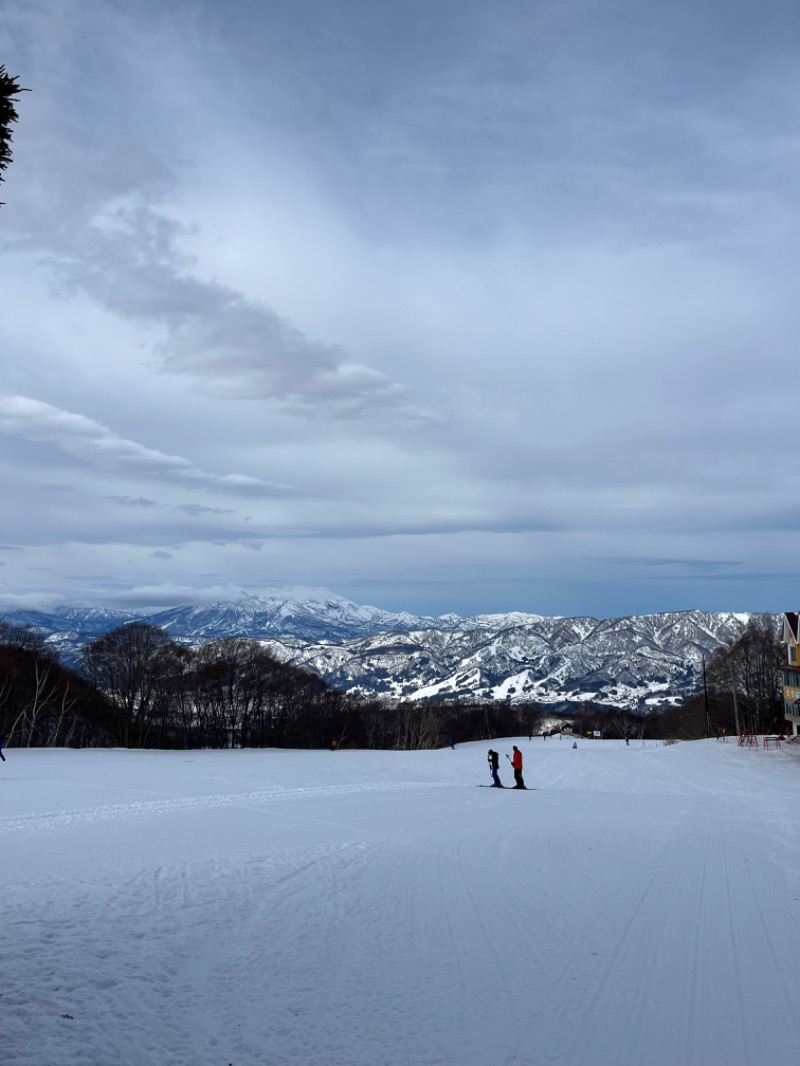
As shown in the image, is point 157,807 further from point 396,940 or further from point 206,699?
point 206,699

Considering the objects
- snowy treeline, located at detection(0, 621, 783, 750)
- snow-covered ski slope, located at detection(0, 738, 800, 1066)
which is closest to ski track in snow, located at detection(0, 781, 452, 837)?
snow-covered ski slope, located at detection(0, 738, 800, 1066)

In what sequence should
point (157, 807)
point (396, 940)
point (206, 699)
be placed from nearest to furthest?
point (396, 940)
point (157, 807)
point (206, 699)

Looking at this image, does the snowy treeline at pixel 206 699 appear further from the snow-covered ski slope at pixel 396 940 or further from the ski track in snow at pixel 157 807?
the snow-covered ski slope at pixel 396 940

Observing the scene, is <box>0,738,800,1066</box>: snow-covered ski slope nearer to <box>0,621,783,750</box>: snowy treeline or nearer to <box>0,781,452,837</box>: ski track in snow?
<box>0,781,452,837</box>: ski track in snow

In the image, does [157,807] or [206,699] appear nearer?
[157,807]

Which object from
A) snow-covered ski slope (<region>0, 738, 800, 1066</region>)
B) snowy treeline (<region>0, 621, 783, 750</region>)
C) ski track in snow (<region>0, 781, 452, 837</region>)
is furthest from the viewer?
snowy treeline (<region>0, 621, 783, 750</region>)

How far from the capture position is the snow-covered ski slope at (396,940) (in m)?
5.41

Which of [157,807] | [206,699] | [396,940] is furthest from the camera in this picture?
[206,699]

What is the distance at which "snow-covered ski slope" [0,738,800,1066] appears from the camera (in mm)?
5414

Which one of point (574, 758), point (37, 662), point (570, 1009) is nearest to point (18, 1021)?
point (570, 1009)

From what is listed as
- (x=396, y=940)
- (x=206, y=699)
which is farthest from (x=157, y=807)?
(x=206, y=699)

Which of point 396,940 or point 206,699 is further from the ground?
point 206,699

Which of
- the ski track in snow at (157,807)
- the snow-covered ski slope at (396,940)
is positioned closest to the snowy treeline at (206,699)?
the ski track in snow at (157,807)

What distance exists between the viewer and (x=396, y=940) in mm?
7723
